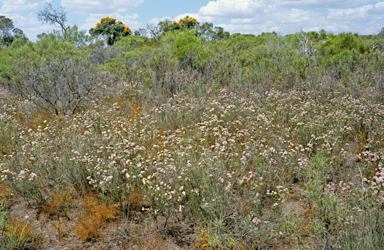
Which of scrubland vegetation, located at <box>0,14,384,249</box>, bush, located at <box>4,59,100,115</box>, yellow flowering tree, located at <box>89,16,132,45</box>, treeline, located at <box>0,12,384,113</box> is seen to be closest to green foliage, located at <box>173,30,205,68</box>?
treeline, located at <box>0,12,384,113</box>

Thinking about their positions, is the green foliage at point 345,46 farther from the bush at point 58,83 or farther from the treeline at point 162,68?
the bush at point 58,83

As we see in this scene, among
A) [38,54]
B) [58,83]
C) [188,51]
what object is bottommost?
[58,83]

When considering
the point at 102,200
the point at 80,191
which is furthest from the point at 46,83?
the point at 102,200

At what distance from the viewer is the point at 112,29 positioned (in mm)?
41156

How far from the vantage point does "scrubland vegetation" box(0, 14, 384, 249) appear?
3016 millimetres

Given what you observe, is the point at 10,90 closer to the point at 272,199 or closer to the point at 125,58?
the point at 125,58

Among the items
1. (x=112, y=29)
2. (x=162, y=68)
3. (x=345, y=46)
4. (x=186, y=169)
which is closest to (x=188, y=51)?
(x=162, y=68)

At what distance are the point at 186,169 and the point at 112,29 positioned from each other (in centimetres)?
4255

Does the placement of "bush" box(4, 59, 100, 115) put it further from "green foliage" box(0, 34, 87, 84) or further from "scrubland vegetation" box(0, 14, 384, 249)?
"green foliage" box(0, 34, 87, 84)

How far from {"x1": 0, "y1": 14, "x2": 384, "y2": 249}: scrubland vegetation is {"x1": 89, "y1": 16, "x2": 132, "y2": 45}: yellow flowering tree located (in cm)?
3464

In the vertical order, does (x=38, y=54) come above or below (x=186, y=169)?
above

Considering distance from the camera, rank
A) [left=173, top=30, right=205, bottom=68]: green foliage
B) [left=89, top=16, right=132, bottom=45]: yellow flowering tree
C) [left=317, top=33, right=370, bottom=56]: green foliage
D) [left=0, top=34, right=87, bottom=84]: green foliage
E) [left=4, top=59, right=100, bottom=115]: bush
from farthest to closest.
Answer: [left=89, top=16, right=132, bottom=45]: yellow flowering tree < [left=317, top=33, right=370, bottom=56]: green foliage < [left=173, top=30, right=205, bottom=68]: green foliage < [left=0, top=34, right=87, bottom=84]: green foliage < [left=4, top=59, right=100, bottom=115]: bush

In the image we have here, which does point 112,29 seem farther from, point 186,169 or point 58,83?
point 186,169

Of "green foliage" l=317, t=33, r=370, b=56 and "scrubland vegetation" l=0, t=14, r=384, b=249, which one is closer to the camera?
"scrubland vegetation" l=0, t=14, r=384, b=249
